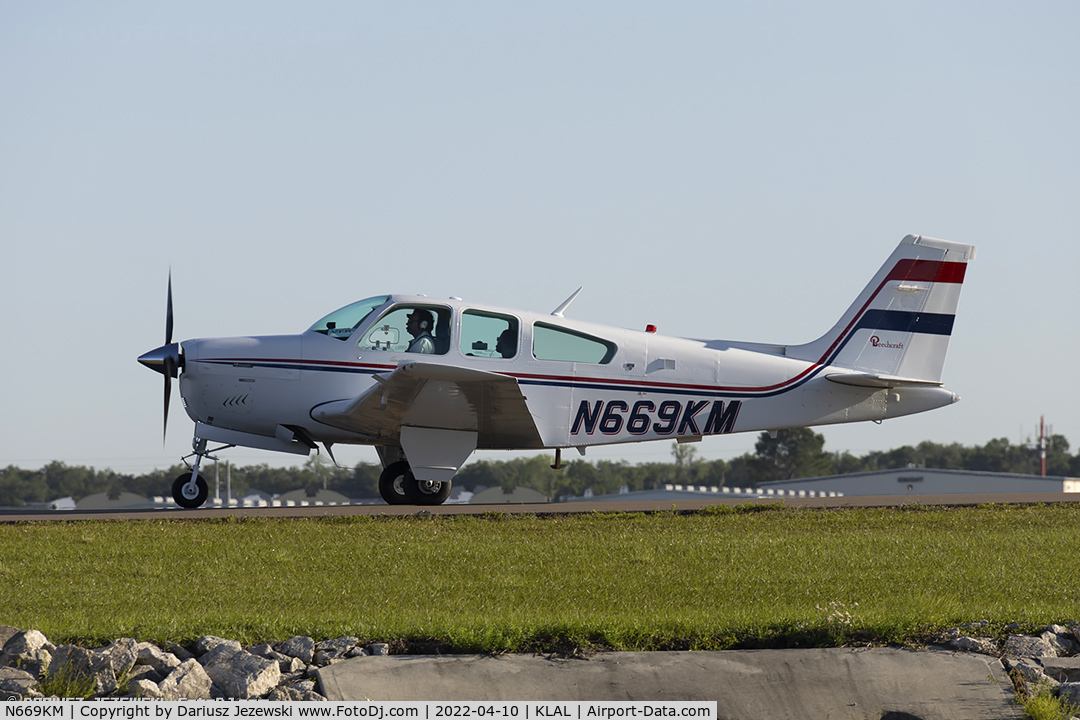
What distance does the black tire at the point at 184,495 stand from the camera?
14.4 m

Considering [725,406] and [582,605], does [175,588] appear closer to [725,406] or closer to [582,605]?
[582,605]

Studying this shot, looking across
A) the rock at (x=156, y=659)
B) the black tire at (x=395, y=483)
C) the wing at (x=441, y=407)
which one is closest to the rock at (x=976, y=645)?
the rock at (x=156, y=659)

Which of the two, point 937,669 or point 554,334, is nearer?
point 937,669

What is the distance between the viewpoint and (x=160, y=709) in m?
5.08

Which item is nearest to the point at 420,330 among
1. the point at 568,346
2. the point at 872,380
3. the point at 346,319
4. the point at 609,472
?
the point at 346,319

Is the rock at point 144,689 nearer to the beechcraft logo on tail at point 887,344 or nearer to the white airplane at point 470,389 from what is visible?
the white airplane at point 470,389

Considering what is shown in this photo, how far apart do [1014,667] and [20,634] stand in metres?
5.18

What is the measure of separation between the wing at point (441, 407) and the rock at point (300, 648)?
6.76m

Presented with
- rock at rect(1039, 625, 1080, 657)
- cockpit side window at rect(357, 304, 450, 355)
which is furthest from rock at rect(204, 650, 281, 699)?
cockpit side window at rect(357, 304, 450, 355)

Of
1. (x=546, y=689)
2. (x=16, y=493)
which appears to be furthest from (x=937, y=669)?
(x=16, y=493)

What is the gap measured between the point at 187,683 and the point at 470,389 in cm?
804

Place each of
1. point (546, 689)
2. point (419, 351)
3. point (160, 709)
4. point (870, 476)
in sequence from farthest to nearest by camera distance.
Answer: point (870, 476) < point (419, 351) < point (546, 689) < point (160, 709)

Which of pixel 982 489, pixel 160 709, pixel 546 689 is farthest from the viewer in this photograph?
pixel 982 489

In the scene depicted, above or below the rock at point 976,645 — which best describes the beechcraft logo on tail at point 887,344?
above
